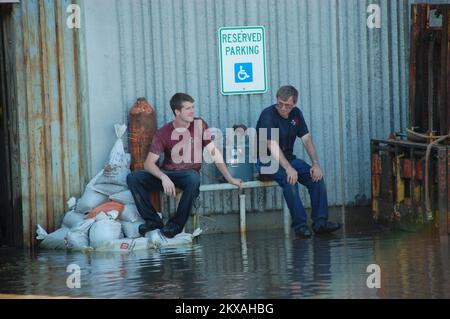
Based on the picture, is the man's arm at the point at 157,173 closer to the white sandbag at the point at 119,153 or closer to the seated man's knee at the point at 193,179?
the seated man's knee at the point at 193,179

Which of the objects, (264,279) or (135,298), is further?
(264,279)

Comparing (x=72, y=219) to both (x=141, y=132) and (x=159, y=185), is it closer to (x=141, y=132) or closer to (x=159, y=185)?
(x=159, y=185)

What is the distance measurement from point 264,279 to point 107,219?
8.93 feet

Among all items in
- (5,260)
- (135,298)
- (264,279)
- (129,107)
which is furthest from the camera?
(129,107)

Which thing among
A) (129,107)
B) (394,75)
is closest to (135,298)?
(129,107)

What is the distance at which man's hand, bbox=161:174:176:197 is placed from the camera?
13109 mm

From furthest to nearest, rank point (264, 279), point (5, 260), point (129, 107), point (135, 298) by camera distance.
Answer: point (129, 107), point (5, 260), point (264, 279), point (135, 298)

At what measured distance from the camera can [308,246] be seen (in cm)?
1305

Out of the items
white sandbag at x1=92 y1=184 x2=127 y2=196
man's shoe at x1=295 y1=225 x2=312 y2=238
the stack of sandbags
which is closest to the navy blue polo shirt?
man's shoe at x1=295 y1=225 x2=312 y2=238

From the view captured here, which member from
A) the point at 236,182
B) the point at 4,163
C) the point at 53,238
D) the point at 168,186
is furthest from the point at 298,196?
the point at 4,163

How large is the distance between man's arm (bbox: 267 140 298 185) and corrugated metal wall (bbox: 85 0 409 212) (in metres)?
0.72

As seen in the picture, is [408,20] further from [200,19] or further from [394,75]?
[200,19]

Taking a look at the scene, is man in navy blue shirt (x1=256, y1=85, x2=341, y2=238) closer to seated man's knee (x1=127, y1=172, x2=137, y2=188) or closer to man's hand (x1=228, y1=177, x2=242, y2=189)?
man's hand (x1=228, y1=177, x2=242, y2=189)
